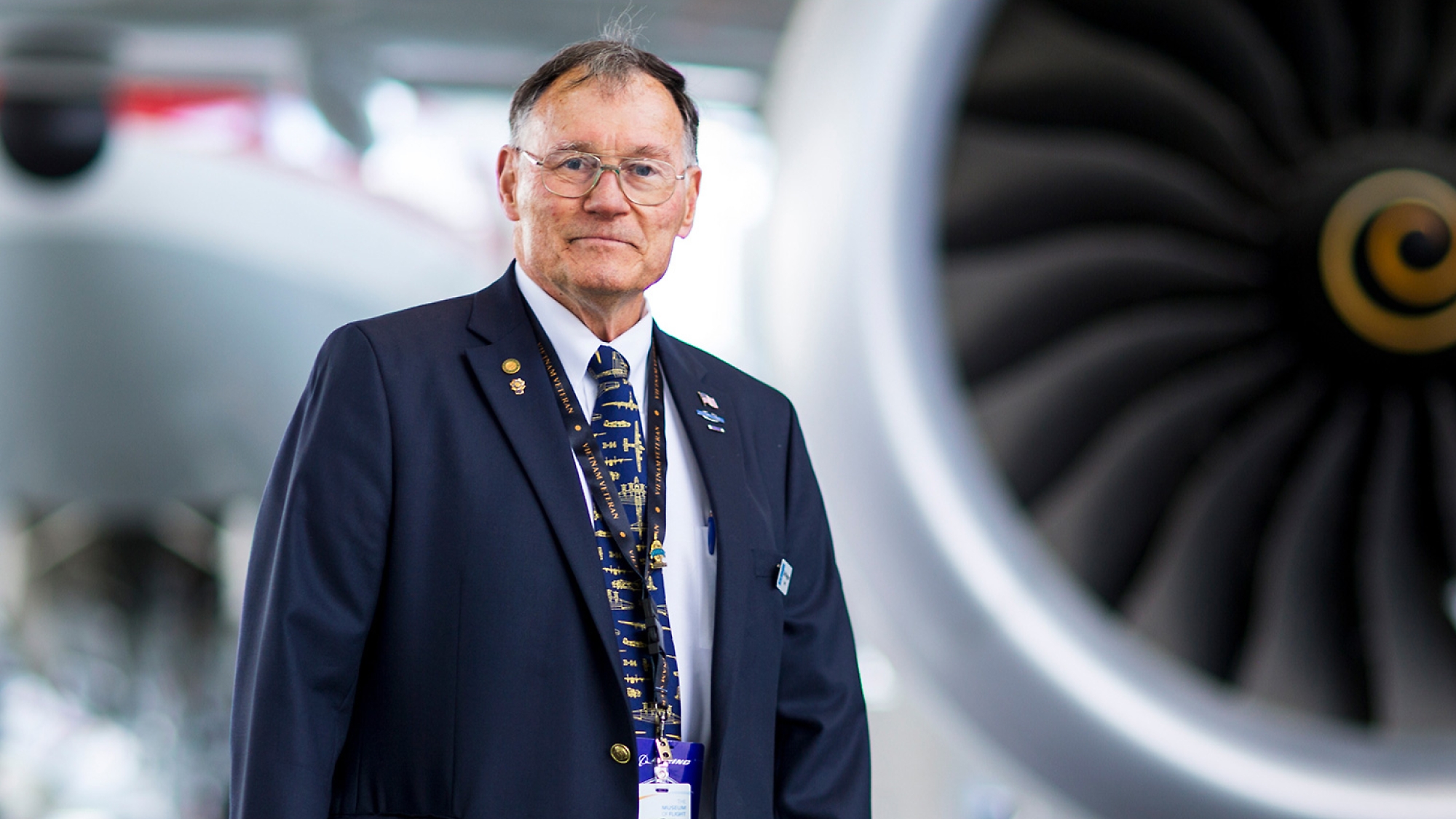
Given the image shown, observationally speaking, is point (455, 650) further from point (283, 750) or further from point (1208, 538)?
point (1208, 538)

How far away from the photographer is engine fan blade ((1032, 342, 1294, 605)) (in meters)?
1.29

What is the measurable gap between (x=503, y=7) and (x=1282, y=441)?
0.90 meters

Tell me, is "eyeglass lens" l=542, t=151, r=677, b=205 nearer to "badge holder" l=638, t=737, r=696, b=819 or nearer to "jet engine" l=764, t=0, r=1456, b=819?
"badge holder" l=638, t=737, r=696, b=819

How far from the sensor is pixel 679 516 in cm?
85

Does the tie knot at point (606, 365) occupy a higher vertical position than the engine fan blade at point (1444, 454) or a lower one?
lower

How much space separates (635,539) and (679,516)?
6cm

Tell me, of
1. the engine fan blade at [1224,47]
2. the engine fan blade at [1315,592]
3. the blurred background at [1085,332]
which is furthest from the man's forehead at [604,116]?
the engine fan blade at [1315,592]

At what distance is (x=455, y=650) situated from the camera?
0.76m

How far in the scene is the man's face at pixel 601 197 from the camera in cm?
81

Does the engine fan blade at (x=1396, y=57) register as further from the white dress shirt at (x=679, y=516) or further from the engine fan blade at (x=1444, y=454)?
the white dress shirt at (x=679, y=516)

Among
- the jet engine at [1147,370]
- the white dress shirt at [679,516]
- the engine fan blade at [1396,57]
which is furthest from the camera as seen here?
the engine fan blade at [1396,57]

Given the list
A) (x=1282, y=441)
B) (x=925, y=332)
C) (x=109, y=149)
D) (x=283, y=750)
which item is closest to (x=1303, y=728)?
(x=1282, y=441)

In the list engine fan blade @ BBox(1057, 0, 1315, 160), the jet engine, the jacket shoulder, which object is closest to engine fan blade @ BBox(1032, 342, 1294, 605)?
the jet engine

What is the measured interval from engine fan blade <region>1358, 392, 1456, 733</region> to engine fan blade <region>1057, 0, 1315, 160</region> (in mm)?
294
